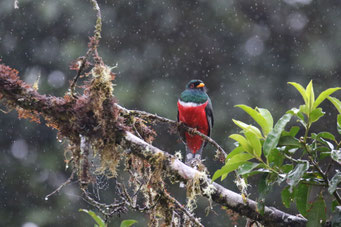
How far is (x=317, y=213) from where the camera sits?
1.69 metres

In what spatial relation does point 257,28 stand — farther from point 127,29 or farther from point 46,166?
point 46,166

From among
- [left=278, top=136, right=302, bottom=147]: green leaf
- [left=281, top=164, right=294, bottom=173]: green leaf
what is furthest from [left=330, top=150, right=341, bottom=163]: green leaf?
[left=281, top=164, right=294, bottom=173]: green leaf

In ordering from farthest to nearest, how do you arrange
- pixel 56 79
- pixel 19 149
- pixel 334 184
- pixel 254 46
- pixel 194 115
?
pixel 254 46, pixel 19 149, pixel 56 79, pixel 194 115, pixel 334 184

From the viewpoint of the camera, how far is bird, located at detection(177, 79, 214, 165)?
3.88 meters

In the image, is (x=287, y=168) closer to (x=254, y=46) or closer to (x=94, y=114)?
(x=94, y=114)

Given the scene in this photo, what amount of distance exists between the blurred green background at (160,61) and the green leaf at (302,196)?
12.3 ft

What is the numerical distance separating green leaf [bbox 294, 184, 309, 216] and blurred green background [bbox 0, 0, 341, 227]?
376cm

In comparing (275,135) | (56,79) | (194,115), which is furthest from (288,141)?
(56,79)

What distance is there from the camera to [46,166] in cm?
587

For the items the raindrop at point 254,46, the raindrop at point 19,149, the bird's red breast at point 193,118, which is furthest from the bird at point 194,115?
the raindrop at point 19,149

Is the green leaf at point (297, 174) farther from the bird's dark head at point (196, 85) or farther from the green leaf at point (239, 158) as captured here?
the bird's dark head at point (196, 85)

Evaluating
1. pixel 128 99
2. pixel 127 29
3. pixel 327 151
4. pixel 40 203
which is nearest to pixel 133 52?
pixel 127 29

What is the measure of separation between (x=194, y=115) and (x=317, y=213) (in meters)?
2.25

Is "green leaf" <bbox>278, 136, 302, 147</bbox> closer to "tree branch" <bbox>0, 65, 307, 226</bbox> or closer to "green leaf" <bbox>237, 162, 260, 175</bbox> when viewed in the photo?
"green leaf" <bbox>237, 162, 260, 175</bbox>
